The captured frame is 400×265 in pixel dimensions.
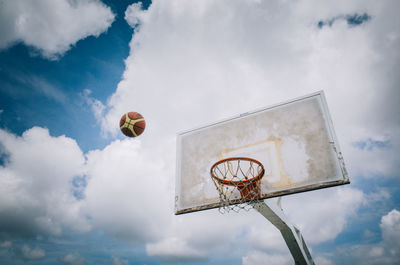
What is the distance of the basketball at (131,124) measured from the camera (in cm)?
557

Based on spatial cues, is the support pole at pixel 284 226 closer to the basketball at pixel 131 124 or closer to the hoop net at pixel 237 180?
the hoop net at pixel 237 180

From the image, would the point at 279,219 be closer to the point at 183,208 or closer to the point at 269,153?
the point at 269,153

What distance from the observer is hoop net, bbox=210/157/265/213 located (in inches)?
167

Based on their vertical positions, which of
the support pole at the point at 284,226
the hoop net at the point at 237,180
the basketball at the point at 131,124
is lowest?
the support pole at the point at 284,226

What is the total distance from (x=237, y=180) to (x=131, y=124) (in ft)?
9.63

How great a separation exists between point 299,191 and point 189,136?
287cm

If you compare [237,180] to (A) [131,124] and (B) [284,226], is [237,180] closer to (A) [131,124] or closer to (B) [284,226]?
(B) [284,226]

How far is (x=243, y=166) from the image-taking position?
4.55 metres

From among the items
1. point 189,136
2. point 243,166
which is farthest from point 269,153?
point 189,136

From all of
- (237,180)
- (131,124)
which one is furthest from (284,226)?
(131,124)

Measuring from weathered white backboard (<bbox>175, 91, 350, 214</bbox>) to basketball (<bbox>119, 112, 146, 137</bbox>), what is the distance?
101 cm

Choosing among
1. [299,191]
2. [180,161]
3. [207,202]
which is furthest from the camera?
[180,161]

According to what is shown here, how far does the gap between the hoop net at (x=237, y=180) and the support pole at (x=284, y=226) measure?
23 centimetres

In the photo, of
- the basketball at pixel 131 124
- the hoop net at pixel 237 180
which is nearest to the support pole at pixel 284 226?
the hoop net at pixel 237 180
